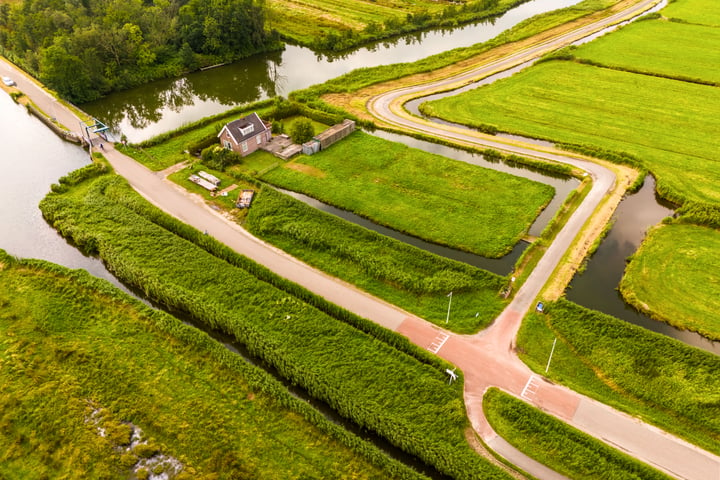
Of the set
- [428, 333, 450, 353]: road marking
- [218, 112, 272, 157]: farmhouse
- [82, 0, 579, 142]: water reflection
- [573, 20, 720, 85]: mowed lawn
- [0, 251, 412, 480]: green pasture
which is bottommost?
[428, 333, 450, 353]: road marking

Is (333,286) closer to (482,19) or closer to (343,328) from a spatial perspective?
(343,328)

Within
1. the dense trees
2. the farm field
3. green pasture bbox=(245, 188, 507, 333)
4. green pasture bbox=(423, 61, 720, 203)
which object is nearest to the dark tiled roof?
green pasture bbox=(245, 188, 507, 333)

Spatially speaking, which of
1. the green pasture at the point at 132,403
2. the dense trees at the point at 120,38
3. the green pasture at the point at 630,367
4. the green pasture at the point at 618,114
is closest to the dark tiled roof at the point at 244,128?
the green pasture at the point at 132,403

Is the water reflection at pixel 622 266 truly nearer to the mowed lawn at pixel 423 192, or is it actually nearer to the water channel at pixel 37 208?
the mowed lawn at pixel 423 192

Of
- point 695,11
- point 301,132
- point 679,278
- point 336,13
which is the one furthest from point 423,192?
point 695,11

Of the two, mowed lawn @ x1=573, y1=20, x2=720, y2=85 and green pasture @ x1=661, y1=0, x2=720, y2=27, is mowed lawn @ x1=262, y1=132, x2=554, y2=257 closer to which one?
mowed lawn @ x1=573, y1=20, x2=720, y2=85

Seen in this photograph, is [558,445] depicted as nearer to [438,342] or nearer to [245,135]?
[438,342]

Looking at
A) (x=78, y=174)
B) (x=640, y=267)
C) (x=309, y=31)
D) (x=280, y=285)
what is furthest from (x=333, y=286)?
(x=309, y=31)
